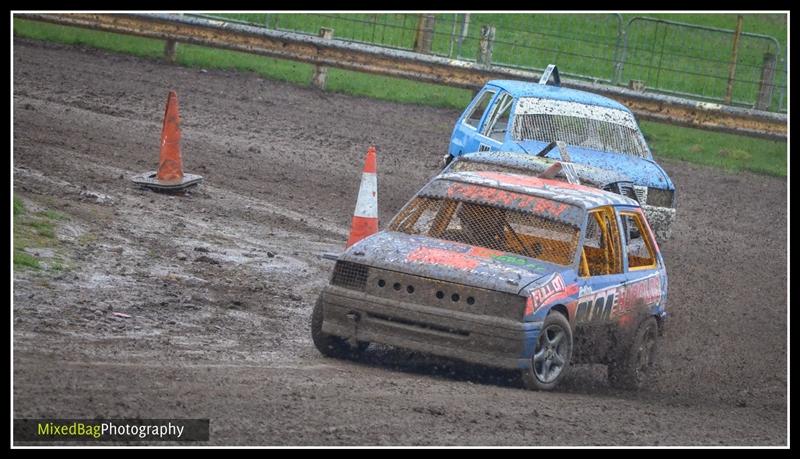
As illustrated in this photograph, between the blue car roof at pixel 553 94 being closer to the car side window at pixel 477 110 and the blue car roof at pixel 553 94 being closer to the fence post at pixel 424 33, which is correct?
the car side window at pixel 477 110

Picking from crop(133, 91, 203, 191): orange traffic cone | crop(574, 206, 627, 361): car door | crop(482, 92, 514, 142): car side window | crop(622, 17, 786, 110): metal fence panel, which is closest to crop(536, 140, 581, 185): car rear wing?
crop(574, 206, 627, 361): car door

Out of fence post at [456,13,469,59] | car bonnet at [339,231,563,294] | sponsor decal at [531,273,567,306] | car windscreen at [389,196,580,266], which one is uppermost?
fence post at [456,13,469,59]

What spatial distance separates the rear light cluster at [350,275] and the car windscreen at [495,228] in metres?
0.78

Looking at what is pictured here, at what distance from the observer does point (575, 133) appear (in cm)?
1461

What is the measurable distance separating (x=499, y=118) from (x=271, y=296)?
5040mm

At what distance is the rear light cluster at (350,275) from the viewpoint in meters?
8.90

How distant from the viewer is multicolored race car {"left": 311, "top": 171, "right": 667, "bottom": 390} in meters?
8.63

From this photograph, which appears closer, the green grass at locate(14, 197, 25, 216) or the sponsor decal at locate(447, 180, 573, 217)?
the sponsor decal at locate(447, 180, 573, 217)

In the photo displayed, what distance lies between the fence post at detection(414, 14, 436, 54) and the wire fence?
17mm

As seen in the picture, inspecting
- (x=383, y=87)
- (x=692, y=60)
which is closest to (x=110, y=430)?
(x=383, y=87)

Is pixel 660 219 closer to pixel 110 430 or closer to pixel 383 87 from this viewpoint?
pixel 110 430

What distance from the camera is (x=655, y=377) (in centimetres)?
1048

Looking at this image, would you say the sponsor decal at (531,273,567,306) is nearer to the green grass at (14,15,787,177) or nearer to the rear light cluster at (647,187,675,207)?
the rear light cluster at (647,187,675,207)

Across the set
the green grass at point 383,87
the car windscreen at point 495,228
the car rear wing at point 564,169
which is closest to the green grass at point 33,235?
the car windscreen at point 495,228
